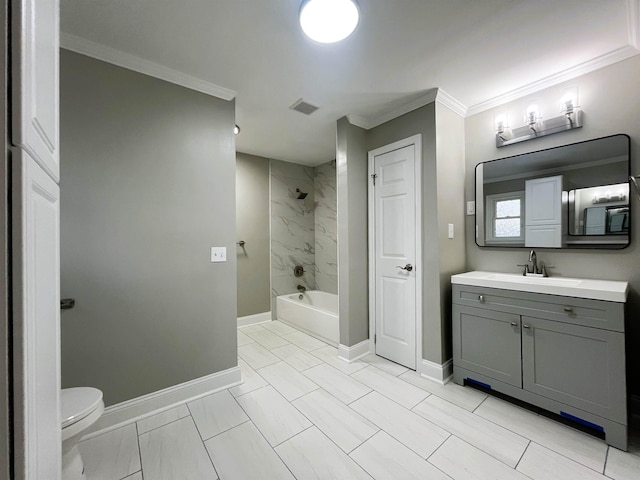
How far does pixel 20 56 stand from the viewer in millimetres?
447

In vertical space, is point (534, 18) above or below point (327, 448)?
above

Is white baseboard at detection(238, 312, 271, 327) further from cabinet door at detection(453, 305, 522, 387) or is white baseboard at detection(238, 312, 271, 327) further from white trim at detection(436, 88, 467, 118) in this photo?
white trim at detection(436, 88, 467, 118)

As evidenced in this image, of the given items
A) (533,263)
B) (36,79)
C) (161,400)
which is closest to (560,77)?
(533,263)

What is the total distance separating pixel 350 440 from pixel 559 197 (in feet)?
7.79

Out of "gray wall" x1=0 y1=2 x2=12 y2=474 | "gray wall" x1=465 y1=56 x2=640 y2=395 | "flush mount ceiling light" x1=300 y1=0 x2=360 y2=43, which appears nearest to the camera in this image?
"gray wall" x1=0 y1=2 x2=12 y2=474

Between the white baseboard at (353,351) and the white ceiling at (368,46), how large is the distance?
2404mm

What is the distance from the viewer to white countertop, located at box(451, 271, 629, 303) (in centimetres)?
152

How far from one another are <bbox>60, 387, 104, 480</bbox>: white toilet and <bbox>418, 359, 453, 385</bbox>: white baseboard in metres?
2.31

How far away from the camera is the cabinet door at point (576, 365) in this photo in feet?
4.86

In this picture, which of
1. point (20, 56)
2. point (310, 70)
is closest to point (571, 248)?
point (310, 70)

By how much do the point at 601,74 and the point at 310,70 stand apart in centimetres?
212

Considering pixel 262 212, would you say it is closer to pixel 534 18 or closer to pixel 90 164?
pixel 90 164

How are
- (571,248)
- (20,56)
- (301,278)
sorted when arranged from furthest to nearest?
(301,278), (571,248), (20,56)

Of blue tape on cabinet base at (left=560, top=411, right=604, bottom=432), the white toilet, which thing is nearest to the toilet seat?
the white toilet
